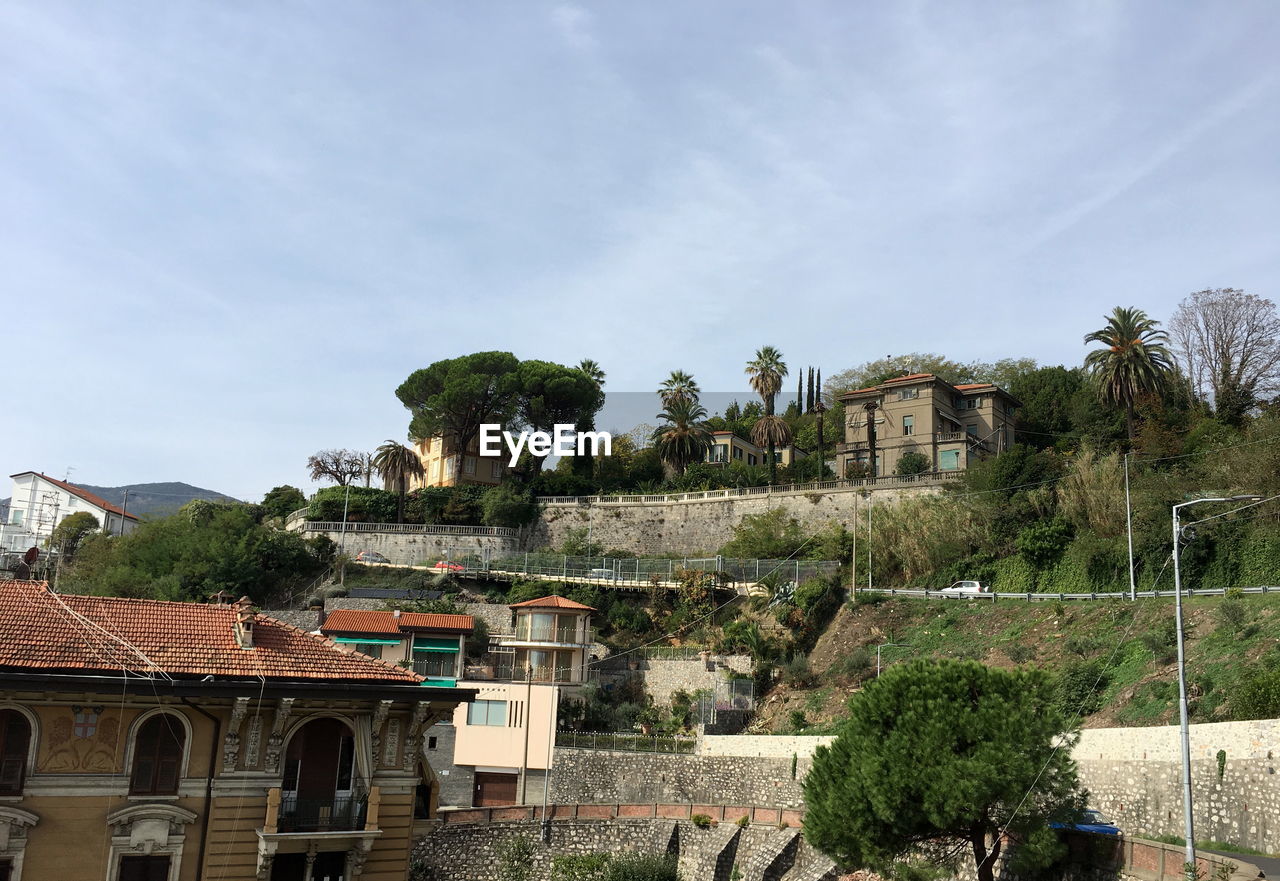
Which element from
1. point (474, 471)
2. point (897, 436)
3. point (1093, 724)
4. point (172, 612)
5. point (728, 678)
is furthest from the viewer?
point (474, 471)

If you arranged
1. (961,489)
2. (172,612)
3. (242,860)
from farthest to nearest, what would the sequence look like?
1. (961,489)
2. (172,612)
3. (242,860)

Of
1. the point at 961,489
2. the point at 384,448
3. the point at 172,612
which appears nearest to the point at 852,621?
the point at 961,489

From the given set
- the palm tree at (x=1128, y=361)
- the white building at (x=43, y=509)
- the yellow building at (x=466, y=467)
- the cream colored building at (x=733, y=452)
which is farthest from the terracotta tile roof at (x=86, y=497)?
the palm tree at (x=1128, y=361)

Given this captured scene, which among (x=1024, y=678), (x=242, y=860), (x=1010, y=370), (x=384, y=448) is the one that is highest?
(x=1010, y=370)

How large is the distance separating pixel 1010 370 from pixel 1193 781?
73.8m

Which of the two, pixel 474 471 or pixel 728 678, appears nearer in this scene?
pixel 728 678

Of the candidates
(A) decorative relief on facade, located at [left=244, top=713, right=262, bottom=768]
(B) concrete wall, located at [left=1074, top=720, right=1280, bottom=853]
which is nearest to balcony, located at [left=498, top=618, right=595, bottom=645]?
(B) concrete wall, located at [left=1074, top=720, right=1280, bottom=853]

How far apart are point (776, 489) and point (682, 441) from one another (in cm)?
1357

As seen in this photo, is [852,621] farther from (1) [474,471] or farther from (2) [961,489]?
(1) [474,471]

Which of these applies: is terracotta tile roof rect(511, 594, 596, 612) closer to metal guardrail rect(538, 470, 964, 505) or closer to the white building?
metal guardrail rect(538, 470, 964, 505)

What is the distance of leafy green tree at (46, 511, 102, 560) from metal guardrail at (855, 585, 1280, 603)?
66.4m

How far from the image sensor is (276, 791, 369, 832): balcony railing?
2042 centimetres

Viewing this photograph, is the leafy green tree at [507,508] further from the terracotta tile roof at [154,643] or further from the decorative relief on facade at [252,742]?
the decorative relief on facade at [252,742]

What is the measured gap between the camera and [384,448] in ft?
278
